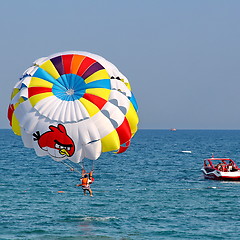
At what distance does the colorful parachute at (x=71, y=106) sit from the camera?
35.4m

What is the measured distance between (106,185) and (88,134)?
32.1 m

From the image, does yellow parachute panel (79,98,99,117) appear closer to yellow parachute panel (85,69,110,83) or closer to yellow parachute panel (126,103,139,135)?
yellow parachute panel (85,69,110,83)

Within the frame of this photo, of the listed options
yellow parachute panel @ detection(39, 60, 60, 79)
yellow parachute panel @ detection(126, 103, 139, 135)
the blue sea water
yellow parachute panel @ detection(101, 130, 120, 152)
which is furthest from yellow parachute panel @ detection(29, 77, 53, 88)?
the blue sea water

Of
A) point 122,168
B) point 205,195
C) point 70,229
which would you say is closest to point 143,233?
point 70,229

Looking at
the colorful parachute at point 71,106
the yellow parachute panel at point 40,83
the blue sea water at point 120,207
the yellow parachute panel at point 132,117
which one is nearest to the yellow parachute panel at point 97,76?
the colorful parachute at point 71,106

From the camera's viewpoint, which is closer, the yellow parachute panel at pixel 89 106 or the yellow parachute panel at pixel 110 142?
the yellow parachute panel at pixel 89 106

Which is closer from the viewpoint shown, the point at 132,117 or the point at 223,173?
the point at 132,117

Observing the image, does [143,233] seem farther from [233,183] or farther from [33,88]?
[233,183]

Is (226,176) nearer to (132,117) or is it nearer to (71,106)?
(132,117)

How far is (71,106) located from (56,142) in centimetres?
243

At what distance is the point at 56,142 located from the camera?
118ft

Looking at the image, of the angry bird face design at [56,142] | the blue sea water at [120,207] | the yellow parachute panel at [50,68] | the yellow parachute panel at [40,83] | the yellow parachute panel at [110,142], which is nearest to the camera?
the angry bird face design at [56,142]

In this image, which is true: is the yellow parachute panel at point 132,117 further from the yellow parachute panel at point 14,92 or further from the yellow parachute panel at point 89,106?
the yellow parachute panel at point 14,92

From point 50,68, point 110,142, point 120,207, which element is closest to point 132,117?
point 110,142
